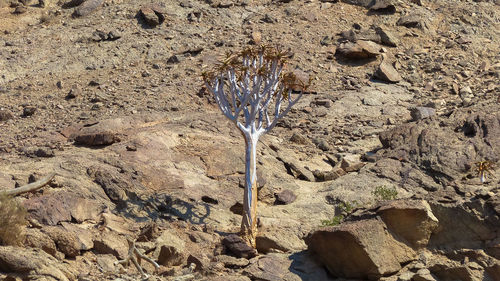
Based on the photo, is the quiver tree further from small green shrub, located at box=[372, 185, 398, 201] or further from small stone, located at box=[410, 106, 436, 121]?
small stone, located at box=[410, 106, 436, 121]

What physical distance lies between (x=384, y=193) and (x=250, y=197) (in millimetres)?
2217

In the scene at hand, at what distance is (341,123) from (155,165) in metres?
5.86

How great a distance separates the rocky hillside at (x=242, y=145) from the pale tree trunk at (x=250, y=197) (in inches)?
13.1

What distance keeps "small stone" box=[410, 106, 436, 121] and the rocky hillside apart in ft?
0.24

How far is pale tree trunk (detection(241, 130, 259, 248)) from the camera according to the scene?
14141 mm

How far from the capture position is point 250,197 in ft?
47.9

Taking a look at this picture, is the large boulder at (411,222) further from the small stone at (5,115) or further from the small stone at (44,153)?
the small stone at (5,115)

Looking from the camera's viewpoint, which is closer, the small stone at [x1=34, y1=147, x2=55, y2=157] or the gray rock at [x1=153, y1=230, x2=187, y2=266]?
the gray rock at [x1=153, y1=230, x2=187, y2=266]

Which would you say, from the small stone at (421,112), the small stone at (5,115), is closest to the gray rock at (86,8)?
the small stone at (5,115)

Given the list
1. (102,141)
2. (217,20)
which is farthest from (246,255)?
(217,20)

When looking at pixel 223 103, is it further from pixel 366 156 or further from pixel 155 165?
pixel 366 156

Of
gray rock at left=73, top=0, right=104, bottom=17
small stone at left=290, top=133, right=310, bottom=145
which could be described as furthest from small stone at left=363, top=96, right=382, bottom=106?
gray rock at left=73, top=0, right=104, bottom=17

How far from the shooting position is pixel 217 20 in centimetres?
2475

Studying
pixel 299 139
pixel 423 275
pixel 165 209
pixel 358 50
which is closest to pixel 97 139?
pixel 165 209
